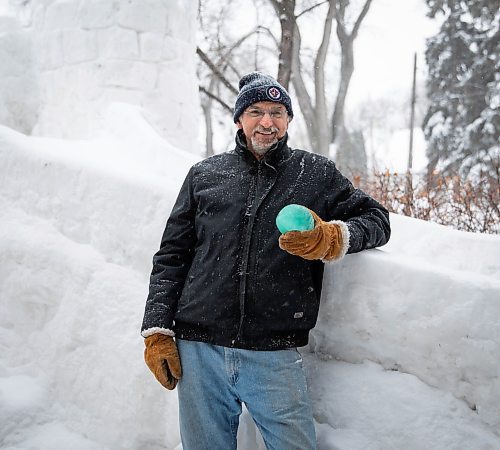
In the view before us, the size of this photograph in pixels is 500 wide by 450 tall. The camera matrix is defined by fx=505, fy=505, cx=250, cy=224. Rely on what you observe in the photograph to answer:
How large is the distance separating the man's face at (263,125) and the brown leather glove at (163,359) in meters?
0.72

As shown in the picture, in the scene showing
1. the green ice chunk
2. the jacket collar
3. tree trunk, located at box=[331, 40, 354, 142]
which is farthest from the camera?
tree trunk, located at box=[331, 40, 354, 142]

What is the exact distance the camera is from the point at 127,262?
259 centimetres

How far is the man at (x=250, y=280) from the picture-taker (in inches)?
62.3

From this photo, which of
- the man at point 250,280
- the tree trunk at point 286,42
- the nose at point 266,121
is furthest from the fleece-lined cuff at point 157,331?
the tree trunk at point 286,42

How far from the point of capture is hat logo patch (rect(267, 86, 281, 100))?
1788 millimetres

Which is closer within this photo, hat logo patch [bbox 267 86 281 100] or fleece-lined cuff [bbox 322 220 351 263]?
fleece-lined cuff [bbox 322 220 351 263]

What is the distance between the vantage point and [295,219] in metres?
1.41

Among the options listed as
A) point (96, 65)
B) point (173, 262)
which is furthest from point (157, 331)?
point (96, 65)

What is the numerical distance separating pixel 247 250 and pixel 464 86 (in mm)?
13637

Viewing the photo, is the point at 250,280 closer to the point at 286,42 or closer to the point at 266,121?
the point at 266,121

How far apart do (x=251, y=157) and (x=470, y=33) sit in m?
14.2

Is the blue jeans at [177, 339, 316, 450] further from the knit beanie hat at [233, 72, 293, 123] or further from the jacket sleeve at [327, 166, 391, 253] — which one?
the knit beanie hat at [233, 72, 293, 123]

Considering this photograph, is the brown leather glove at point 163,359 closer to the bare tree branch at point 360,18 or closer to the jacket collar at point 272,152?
the jacket collar at point 272,152

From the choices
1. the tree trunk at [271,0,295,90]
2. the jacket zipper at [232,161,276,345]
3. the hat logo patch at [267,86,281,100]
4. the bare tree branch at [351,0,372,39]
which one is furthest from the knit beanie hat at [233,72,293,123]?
the bare tree branch at [351,0,372,39]
